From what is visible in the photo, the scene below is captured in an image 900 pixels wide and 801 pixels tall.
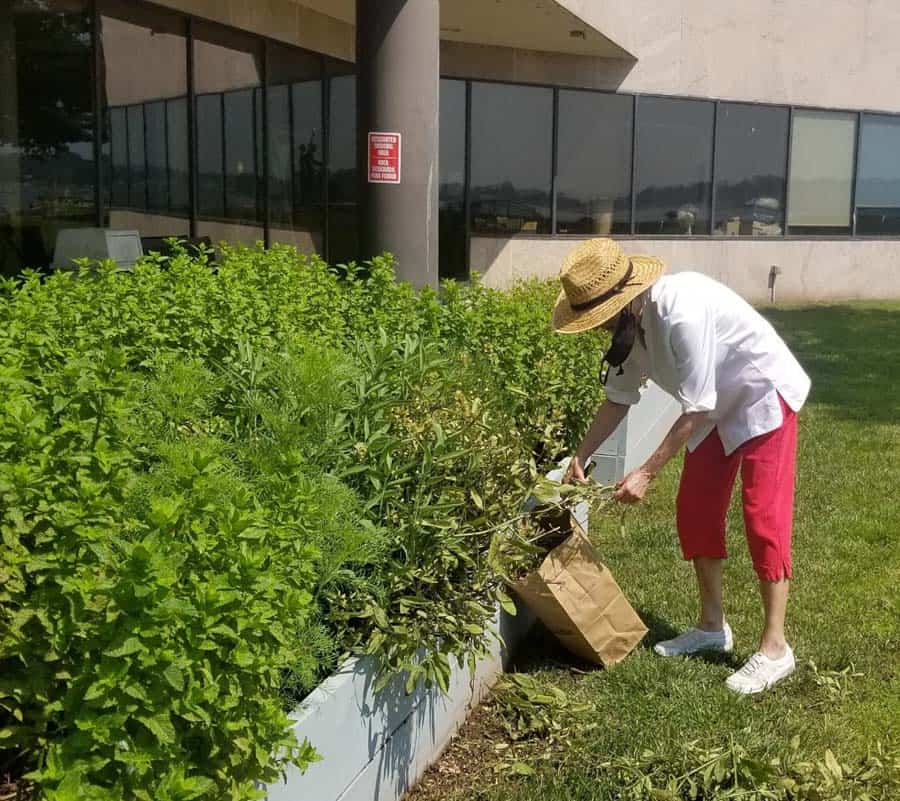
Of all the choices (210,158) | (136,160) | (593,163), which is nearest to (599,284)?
(136,160)

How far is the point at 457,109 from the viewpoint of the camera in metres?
15.2

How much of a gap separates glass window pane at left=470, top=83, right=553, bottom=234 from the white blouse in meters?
11.7

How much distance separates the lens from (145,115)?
936 centimetres

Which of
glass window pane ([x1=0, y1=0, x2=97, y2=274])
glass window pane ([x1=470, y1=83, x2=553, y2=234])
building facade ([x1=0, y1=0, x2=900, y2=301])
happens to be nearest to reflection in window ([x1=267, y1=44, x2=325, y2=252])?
building facade ([x1=0, y1=0, x2=900, y2=301])

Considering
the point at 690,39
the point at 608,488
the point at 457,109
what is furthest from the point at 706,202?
the point at 608,488

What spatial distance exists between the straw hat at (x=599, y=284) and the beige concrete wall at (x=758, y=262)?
1155 centimetres

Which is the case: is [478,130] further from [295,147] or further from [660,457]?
[660,457]

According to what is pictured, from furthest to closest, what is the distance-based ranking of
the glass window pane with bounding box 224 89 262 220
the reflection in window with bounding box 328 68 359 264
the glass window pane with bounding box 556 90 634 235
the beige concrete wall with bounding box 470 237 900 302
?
1. the glass window pane with bounding box 556 90 634 235
2. the beige concrete wall with bounding box 470 237 900 302
3. the reflection in window with bounding box 328 68 359 264
4. the glass window pane with bounding box 224 89 262 220

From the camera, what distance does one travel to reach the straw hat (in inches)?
152

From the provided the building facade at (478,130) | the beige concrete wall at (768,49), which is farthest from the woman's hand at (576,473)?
the beige concrete wall at (768,49)

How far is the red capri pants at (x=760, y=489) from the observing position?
4.11 metres

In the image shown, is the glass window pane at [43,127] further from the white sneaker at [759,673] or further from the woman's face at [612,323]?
the white sneaker at [759,673]

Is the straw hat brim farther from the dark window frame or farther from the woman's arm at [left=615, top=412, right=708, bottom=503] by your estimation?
the dark window frame

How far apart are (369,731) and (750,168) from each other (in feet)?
54.3
